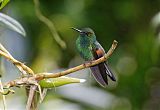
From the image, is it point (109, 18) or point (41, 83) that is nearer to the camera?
point (41, 83)

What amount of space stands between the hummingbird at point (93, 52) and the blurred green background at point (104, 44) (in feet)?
4.45

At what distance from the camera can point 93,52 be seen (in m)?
0.86

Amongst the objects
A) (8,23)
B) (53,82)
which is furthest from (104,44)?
(53,82)

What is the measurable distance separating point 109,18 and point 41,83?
1.78 metres

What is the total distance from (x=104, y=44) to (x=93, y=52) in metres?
1.73

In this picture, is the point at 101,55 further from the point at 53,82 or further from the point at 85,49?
the point at 53,82

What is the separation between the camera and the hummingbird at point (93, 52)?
2.74 feet

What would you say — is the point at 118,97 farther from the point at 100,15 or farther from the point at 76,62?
the point at 100,15

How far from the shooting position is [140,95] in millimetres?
2461

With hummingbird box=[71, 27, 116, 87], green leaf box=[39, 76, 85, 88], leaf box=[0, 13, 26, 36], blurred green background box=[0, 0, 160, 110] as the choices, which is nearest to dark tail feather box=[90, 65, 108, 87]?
hummingbird box=[71, 27, 116, 87]

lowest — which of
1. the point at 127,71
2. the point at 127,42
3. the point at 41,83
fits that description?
the point at 41,83

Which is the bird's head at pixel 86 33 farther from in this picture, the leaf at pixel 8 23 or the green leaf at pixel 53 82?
the leaf at pixel 8 23

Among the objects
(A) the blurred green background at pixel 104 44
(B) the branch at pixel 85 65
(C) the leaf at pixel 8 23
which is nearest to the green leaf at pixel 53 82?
(B) the branch at pixel 85 65

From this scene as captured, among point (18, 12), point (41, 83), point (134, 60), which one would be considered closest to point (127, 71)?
point (134, 60)
